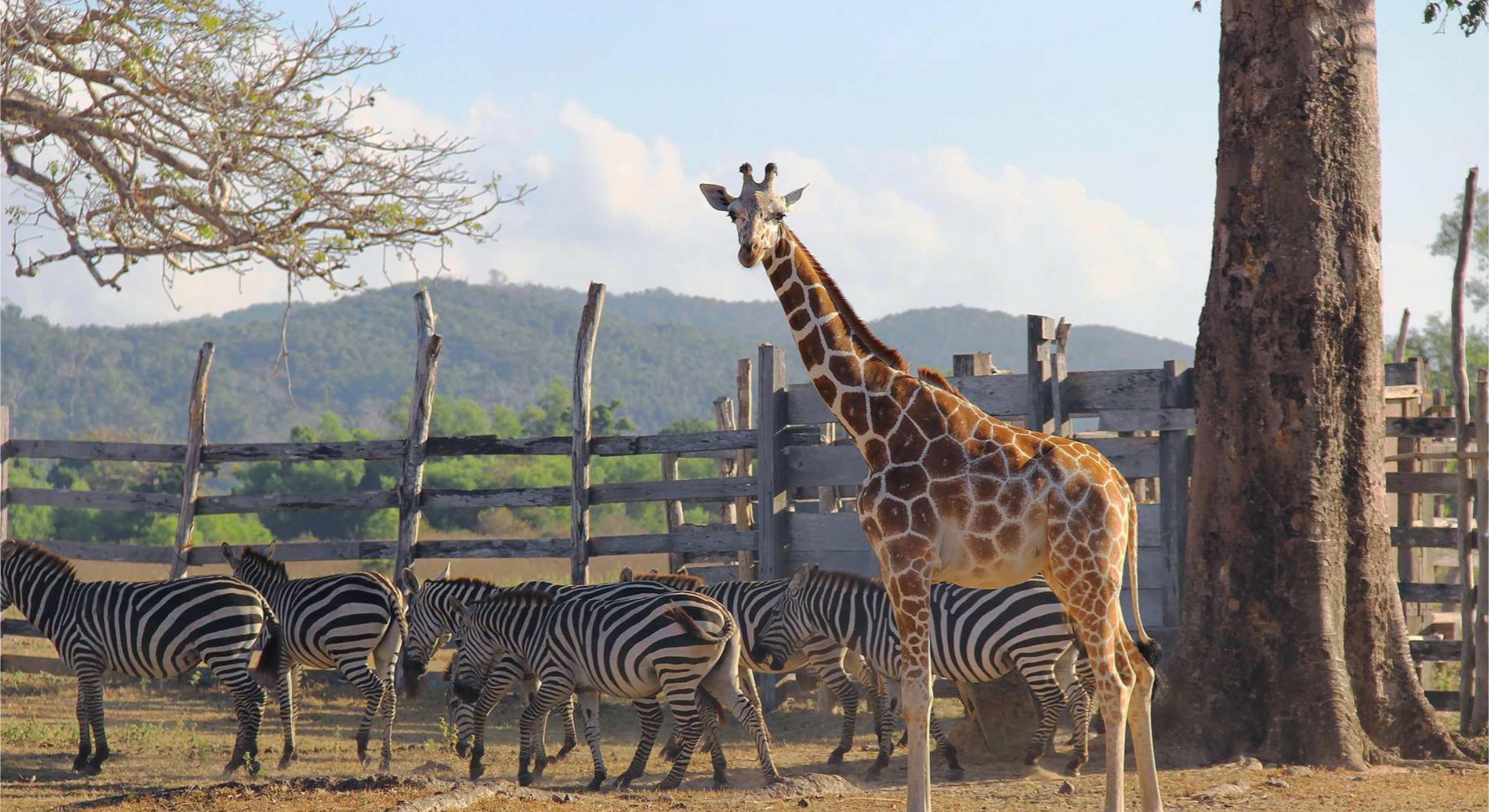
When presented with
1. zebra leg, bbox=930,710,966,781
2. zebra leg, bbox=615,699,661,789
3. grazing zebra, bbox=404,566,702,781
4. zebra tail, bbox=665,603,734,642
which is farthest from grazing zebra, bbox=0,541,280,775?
zebra leg, bbox=930,710,966,781

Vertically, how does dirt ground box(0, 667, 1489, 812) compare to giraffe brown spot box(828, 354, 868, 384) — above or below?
below

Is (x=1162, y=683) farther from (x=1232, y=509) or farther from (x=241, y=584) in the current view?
(x=241, y=584)

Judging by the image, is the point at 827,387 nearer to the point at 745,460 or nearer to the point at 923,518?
the point at 923,518

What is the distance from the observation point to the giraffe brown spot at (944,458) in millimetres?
6797

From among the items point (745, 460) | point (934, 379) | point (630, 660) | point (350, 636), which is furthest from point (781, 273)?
point (745, 460)

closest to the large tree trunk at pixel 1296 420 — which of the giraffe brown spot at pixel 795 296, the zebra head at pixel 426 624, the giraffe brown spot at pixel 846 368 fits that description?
the giraffe brown spot at pixel 846 368

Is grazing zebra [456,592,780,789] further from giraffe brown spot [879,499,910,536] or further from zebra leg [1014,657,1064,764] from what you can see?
giraffe brown spot [879,499,910,536]

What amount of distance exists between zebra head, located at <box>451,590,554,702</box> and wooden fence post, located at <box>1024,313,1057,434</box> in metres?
4.08

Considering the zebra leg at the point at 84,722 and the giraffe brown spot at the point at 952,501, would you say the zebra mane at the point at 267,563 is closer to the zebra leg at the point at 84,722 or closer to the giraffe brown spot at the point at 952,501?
the zebra leg at the point at 84,722

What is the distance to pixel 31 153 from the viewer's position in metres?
13.8

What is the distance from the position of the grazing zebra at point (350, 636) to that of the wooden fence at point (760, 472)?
2.49 m

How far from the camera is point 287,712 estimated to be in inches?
404

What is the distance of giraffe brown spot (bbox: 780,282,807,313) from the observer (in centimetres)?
711

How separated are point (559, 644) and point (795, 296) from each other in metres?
3.55
